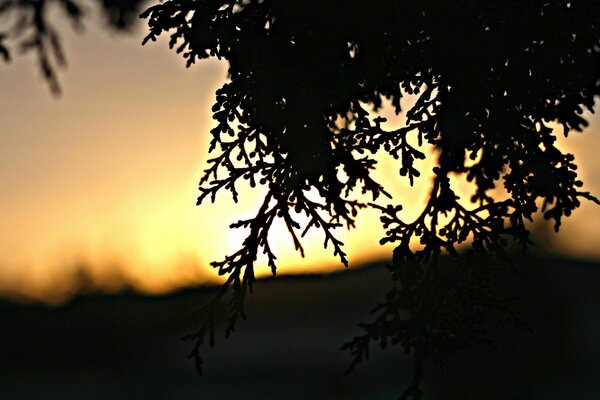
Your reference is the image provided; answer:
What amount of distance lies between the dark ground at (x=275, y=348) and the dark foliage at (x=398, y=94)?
50.0ft

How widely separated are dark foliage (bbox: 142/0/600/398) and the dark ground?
15246 millimetres

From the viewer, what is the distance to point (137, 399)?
32312mm

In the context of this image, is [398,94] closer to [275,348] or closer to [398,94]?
[398,94]

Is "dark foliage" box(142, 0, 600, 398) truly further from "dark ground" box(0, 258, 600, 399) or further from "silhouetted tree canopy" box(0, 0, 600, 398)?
"dark ground" box(0, 258, 600, 399)

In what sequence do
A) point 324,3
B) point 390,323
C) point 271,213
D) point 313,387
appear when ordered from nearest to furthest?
point 324,3 → point 271,213 → point 390,323 → point 313,387

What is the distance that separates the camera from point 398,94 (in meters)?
8.34

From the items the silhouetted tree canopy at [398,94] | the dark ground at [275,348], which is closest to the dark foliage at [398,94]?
the silhouetted tree canopy at [398,94]

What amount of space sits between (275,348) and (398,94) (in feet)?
101

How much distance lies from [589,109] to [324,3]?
310cm

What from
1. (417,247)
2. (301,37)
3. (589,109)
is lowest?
(417,247)

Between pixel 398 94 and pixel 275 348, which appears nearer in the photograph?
pixel 398 94

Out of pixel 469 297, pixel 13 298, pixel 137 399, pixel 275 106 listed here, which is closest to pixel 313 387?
pixel 137 399

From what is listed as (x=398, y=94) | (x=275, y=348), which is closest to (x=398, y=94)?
(x=398, y=94)

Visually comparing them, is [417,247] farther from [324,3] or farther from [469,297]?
[324,3]
